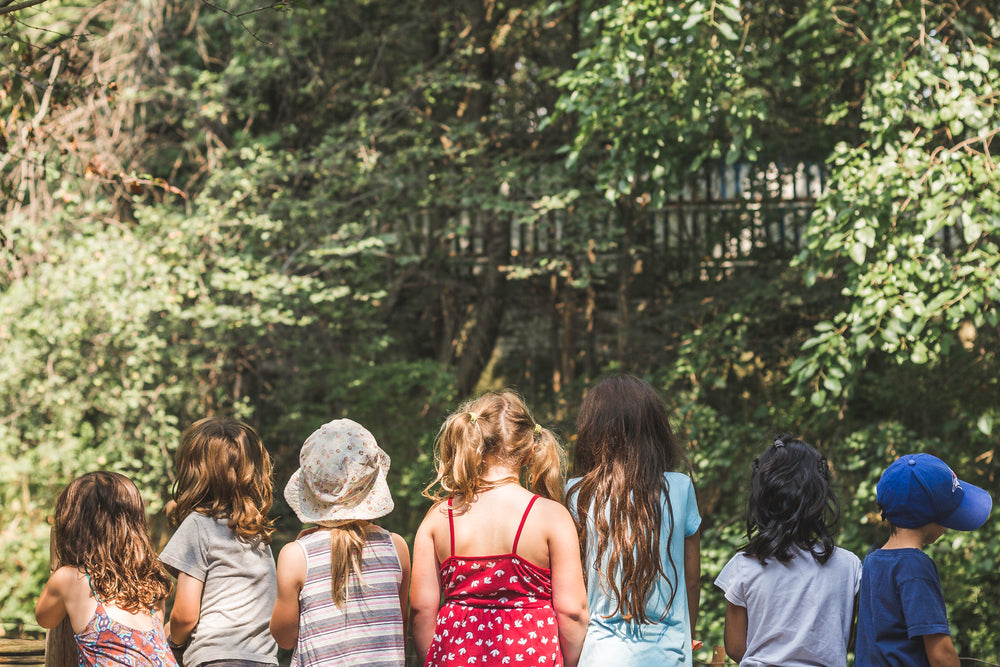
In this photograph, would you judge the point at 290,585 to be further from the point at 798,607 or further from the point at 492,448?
the point at 798,607

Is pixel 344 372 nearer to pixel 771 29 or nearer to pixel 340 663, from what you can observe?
pixel 771 29

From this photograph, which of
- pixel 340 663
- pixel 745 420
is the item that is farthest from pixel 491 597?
pixel 745 420

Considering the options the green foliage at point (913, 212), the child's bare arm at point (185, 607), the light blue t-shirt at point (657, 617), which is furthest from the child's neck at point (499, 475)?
the green foliage at point (913, 212)

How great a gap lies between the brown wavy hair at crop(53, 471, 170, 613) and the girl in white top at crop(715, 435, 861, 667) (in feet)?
4.85

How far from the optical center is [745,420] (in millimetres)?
6051

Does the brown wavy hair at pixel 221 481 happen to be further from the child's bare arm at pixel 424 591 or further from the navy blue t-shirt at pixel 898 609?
the navy blue t-shirt at pixel 898 609

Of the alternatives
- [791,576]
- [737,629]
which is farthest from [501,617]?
[791,576]

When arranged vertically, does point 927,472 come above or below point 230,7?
below

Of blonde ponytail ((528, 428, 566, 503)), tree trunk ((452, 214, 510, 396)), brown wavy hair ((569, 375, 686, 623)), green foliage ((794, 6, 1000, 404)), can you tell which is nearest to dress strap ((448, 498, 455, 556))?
blonde ponytail ((528, 428, 566, 503))

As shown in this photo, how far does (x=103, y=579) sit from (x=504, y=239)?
5.27m

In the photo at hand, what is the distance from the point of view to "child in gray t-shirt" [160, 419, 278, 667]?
7.66ft

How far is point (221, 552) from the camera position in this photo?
2.36 m

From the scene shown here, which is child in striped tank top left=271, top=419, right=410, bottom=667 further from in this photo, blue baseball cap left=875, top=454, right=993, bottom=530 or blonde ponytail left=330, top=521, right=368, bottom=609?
blue baseball cap left=875, top=454, right=993, bottom=530

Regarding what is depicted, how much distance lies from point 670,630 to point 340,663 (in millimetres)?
778
